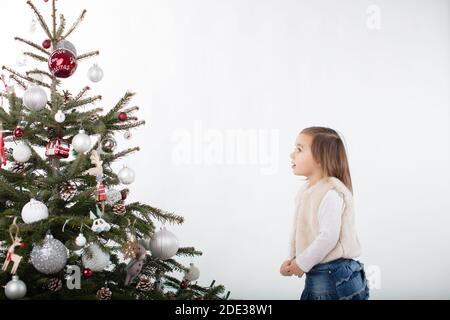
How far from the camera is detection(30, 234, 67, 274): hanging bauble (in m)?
1.89

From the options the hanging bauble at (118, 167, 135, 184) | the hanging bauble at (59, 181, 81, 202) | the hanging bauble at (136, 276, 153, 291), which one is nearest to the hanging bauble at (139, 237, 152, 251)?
the hanging bauble at (136, 276, 153, 291)

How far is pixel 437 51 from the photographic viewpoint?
351cm

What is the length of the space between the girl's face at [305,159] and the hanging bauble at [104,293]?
0.83m

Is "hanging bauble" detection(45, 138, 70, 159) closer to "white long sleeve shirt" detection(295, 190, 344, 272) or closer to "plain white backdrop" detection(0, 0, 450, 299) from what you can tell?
"white long sleeve shirt" detection(295, 190, 344, 272)

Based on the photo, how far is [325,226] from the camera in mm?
2062

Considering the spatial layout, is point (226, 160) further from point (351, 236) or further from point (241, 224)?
point (351, 236)

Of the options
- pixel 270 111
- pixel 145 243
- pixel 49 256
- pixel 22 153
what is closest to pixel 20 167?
pixel 22 153

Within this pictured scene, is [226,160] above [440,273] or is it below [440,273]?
above

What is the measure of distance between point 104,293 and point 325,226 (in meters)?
0.82

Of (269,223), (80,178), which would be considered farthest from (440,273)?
(80,178)

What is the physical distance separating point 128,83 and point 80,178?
1.40 metres

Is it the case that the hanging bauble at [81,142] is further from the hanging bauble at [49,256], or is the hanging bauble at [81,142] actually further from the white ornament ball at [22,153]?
the hanging bauble at [49,256]

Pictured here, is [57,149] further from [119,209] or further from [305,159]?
[305,159]

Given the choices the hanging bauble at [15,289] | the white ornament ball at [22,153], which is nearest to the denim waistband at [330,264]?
the hanging bauble at [15,289]
